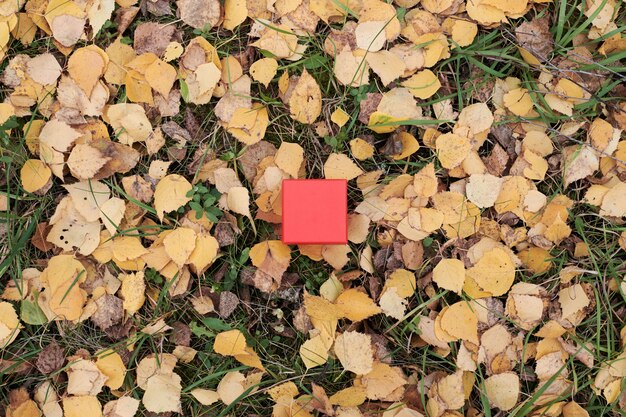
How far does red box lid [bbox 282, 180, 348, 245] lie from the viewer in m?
1.95

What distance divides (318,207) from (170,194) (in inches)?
18.3

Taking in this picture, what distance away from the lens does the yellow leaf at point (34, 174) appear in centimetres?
208

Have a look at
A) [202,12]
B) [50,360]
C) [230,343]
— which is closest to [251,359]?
[230,343]

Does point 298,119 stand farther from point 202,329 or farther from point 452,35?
point 202,329

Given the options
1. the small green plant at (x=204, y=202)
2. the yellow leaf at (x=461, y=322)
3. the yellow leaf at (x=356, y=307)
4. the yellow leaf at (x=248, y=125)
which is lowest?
the yellow leaf at (x=461, y=322)

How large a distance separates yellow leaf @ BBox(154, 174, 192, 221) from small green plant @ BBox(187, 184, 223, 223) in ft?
0.06

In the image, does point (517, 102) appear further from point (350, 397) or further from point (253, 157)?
point (350, 397)

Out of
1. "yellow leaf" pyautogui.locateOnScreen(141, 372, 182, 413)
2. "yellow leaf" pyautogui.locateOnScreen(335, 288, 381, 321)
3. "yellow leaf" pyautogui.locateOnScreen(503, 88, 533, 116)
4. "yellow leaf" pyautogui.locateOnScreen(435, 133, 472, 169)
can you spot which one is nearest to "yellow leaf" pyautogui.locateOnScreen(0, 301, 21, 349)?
"yellow leaf" pyautogui.locateOnScreen(141, 372, 182, 413)

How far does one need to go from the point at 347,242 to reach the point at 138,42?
0.91 m

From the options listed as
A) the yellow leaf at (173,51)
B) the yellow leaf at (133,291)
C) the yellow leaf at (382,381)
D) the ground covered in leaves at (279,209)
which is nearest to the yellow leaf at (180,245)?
the ground covered in leaves at (279,209)

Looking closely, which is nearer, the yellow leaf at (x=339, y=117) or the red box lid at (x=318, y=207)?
the red box lid at (x=318, y=207)

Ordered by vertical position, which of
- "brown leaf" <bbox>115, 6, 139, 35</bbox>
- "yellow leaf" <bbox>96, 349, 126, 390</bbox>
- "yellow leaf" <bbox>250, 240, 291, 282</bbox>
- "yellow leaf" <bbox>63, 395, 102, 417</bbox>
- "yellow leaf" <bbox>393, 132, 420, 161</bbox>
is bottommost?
"yellow leaf" <bbox>63, 395, 102, 417</bbox>

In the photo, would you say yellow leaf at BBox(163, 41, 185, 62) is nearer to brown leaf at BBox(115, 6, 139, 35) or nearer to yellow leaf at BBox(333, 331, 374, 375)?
brown leaf at BBox(115, 6, 139, 35)

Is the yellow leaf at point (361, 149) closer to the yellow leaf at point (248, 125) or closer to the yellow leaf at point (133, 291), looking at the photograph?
the yellow leaf at point (248, 125)
